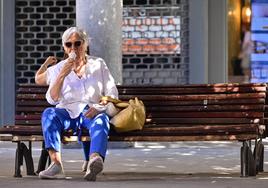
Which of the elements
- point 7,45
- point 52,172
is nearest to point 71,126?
point 52,172

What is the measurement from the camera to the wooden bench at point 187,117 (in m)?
7.76

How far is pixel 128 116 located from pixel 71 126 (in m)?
0.54

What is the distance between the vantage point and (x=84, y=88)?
312 inches

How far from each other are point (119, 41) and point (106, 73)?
3468mm

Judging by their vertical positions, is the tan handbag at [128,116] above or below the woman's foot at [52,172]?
above

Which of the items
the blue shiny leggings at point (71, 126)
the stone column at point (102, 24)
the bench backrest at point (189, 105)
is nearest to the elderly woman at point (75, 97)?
the blue shiny leggings at point (71, 126)

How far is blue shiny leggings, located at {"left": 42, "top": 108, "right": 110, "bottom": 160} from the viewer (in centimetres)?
748

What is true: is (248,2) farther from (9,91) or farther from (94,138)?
(94,138)

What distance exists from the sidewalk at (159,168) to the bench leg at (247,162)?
0.11 meters

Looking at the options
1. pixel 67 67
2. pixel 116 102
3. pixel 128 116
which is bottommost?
pixel 128 116

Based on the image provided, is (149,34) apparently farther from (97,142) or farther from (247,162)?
(97,142)

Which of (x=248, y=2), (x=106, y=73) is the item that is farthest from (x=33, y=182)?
(x=248, y=2)

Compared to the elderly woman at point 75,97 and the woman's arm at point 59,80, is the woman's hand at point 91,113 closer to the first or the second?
the elderly woman at point 75,97

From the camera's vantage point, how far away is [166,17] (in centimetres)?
1397
